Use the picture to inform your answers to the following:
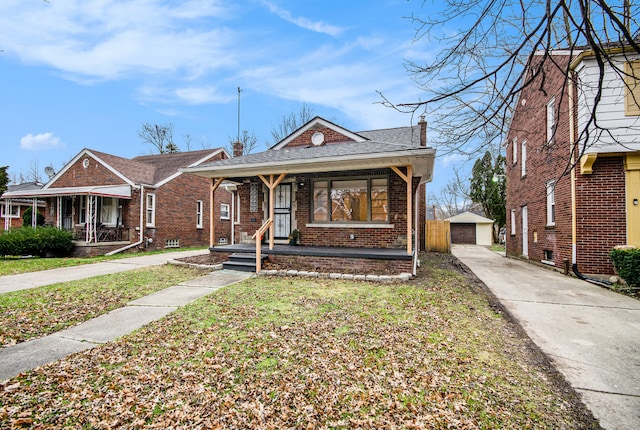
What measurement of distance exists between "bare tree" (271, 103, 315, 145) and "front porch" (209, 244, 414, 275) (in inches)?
852

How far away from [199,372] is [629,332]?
5570mm

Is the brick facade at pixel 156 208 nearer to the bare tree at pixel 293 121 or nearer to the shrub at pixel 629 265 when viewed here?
the bare tree at pixel 293 121

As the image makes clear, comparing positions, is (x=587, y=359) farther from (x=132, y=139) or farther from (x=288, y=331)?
(x=132, y=139)

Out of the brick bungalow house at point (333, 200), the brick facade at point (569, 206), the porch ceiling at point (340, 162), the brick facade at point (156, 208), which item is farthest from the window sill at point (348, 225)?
the brick facade at point (156, 208)

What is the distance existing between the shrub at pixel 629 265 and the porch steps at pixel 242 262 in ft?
28.1

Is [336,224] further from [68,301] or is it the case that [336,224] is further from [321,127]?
[68,301]

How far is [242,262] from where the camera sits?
880 centimetres

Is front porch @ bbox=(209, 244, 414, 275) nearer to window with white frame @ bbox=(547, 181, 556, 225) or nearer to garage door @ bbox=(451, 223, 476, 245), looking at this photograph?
window with white frame @ bbox=(547, 181, 556, 225)

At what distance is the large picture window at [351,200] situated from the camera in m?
9.55

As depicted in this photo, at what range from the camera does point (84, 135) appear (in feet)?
95.3

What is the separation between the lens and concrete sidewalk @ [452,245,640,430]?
2.71 meters

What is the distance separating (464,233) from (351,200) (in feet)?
70.0

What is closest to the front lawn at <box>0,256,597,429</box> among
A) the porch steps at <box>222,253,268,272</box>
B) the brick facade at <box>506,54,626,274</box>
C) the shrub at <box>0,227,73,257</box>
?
the porch steps at <box>222,253,268,272</box>

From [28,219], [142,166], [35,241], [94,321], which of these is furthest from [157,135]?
[94,321]
